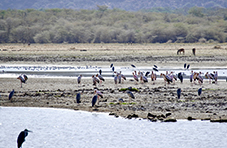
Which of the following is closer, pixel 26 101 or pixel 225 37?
pixel 26 101

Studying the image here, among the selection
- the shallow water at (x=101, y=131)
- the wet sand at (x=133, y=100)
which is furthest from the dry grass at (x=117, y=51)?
the shallow water at (x=101, y=131)

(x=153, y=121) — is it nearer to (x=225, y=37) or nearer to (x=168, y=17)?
(x=225, y=37)

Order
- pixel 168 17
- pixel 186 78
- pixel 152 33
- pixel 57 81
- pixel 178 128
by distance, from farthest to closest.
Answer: pixel 168 17 < pixel 152 33 < pixel 186 78 < pixel 57 81 < pixel 178 128

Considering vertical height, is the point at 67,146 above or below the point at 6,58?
below

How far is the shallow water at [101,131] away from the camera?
9094 millimetres

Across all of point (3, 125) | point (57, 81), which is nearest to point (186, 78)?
point (57, 81)

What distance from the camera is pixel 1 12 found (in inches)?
3273

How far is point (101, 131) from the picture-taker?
33.3 ft

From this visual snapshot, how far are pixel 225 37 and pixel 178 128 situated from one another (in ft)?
155

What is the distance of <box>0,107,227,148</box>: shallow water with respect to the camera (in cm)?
909

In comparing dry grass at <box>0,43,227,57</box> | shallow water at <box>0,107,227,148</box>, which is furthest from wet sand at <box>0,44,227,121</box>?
dry grass at <box>0,43,227,57</box>

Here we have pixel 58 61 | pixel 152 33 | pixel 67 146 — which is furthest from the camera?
pixel 152 33

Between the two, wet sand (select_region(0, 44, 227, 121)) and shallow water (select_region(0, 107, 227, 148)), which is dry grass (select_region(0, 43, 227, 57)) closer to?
wet sand (select_region(0, 44, 227, 121))

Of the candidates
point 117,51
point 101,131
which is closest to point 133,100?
point 101,131
